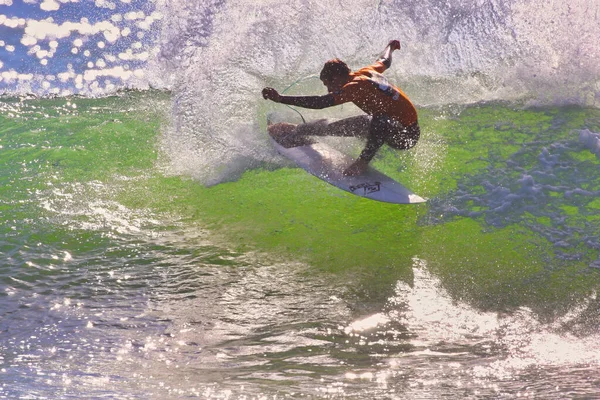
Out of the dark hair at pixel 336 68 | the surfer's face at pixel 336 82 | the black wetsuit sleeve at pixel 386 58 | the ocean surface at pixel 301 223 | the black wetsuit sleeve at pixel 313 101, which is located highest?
the black wetsuit sleeve at pixel 386 58

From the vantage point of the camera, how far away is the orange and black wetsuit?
6.30 meters

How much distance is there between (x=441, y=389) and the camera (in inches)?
171

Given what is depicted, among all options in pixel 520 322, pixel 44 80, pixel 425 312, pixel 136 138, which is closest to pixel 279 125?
pixel 136 138

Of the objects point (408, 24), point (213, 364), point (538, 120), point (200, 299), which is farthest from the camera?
point (408, 24)

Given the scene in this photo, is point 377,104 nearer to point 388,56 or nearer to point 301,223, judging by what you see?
point 388,56

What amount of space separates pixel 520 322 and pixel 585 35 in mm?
5137

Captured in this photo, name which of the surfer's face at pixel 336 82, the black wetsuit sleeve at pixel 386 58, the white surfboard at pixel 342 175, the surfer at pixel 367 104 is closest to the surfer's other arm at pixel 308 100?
the surfer at pixel 367 104

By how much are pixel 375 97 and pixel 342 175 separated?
0.89 meters

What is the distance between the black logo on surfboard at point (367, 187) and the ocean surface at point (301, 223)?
1.41 feet

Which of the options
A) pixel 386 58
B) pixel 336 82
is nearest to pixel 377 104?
pixel 336 82

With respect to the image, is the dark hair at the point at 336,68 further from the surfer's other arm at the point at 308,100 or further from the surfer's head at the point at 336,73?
the surfer's other arm at the point at 308,100

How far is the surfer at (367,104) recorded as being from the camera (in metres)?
6.31

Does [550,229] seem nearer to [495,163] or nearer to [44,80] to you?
[495,163]

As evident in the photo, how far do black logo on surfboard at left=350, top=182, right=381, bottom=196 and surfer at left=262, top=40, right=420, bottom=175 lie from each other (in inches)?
7.7
